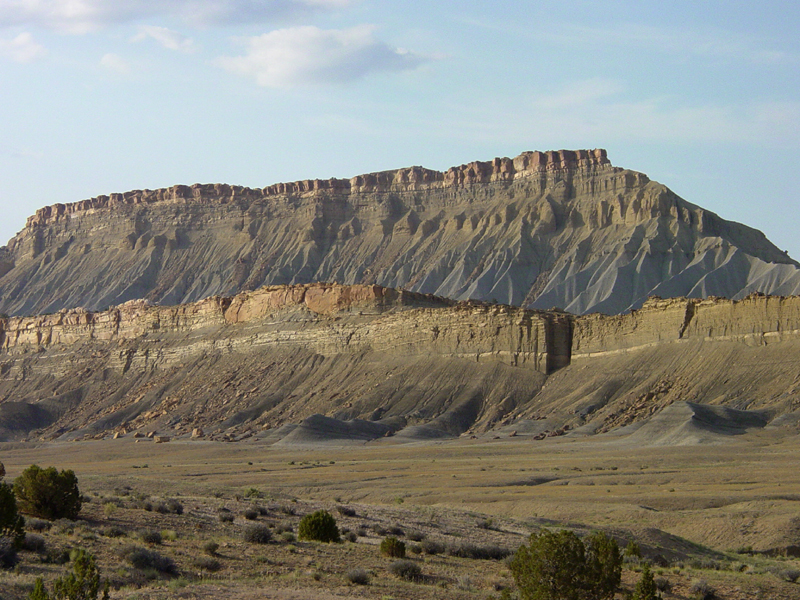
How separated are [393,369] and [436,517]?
2072 inches

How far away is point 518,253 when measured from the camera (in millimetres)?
122250

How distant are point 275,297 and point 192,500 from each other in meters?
67.2

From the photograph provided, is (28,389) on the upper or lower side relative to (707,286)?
lower

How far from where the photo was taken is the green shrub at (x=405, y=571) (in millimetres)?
18656

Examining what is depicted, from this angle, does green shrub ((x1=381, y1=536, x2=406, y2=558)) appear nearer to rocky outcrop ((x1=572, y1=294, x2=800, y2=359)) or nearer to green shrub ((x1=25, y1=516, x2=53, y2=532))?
green shrub ((x1=25, y1=516, x2=53, y2=532))

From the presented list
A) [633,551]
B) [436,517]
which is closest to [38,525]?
[436,517]

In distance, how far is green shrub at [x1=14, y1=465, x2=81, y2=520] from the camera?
920 inches

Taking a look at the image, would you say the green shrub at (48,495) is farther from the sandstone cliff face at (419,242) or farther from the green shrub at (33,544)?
the sandstone cliff face at (419,242)

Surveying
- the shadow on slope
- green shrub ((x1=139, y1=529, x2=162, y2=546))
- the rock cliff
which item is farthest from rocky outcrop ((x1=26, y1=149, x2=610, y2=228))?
green shrub ((x1=139, y1=529, x2=162, y2=546))

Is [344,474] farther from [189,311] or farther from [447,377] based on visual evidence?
[189,311]

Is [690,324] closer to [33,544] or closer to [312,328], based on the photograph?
[312,328]

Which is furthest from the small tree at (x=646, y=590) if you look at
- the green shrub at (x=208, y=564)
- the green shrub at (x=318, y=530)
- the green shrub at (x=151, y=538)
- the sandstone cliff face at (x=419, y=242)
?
the sandstone cliff face at (x=419, y=242)

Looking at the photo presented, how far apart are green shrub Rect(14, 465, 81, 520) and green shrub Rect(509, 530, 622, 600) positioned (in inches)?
456

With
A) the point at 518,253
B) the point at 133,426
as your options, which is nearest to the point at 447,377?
the point at 133,426
